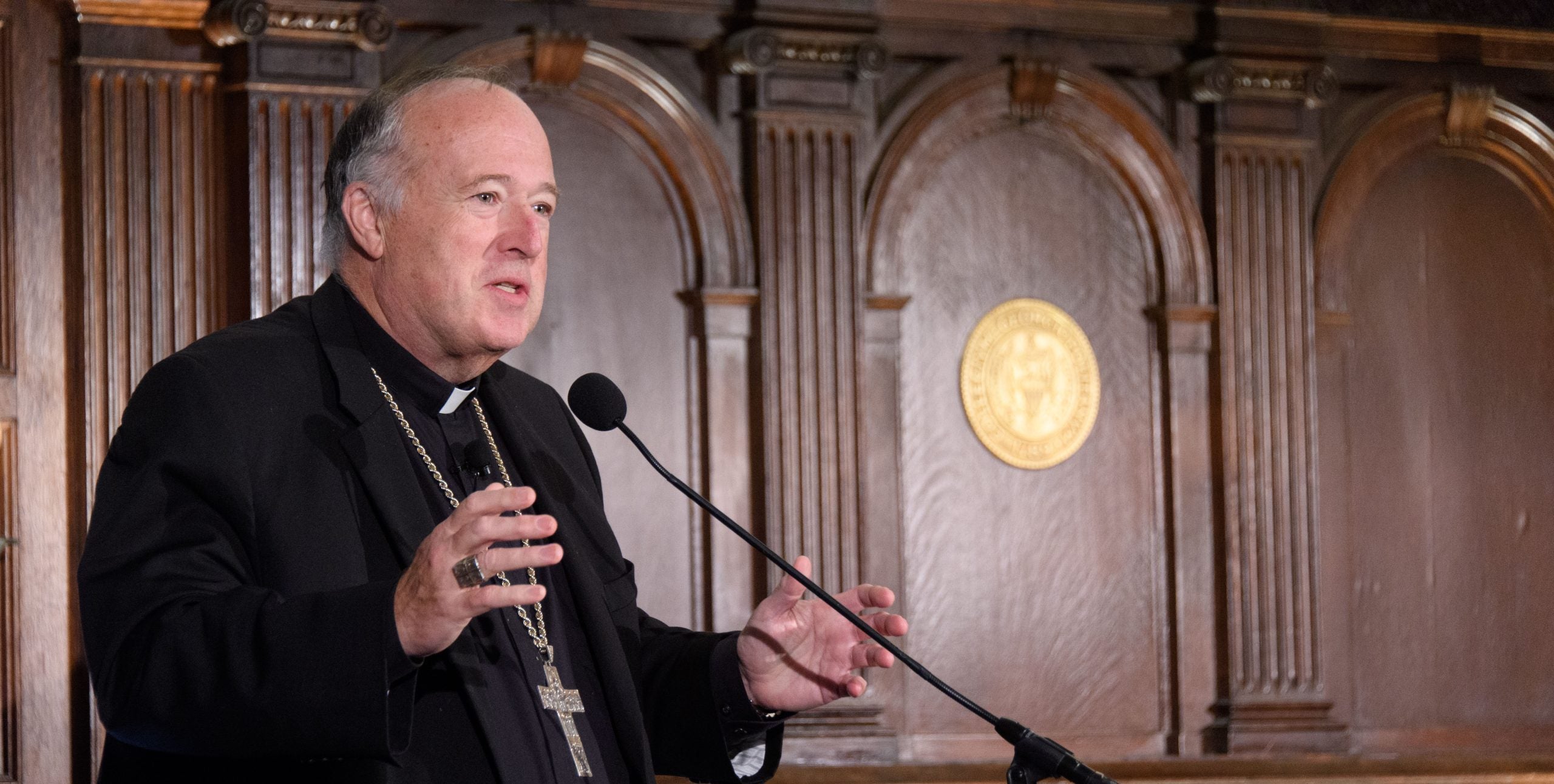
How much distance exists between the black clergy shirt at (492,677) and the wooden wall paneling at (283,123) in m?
2.61

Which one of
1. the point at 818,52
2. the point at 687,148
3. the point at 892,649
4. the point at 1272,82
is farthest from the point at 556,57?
the point at 892,649

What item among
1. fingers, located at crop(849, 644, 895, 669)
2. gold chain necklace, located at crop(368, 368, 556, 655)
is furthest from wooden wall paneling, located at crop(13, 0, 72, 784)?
fingers, located at crop(849, 644, 895, 669)

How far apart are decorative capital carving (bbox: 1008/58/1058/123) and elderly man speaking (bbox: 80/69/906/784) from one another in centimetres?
340

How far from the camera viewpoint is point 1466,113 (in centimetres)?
620

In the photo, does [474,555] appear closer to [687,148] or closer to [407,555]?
[407,555]

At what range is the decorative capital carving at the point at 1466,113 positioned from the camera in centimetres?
618

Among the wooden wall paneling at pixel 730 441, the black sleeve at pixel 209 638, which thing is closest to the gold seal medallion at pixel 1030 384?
the wooden wall paneling at pixel 730 441

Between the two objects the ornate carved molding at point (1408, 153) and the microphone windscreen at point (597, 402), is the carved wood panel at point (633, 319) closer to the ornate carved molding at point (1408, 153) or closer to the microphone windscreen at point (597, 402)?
the ornate carved molding at point (1408, 153)

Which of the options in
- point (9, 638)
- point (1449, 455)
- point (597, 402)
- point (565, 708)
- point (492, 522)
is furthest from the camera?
point (1449, 455)

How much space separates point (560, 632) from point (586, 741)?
0.55ft

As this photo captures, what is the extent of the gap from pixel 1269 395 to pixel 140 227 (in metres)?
3.72

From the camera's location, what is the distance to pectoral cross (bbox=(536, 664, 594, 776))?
2.25 m

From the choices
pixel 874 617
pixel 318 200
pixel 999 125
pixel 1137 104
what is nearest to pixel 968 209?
pixel 999 125

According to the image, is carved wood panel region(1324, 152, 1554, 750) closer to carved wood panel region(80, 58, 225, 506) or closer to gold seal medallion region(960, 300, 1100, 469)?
gold seal medallion region(960, 300, 1100, 469)
